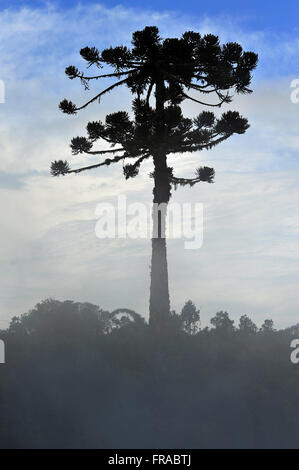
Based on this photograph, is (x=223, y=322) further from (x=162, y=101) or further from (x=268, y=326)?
(x=162, y=101)

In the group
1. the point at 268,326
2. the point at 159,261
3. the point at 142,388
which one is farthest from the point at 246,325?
the point at 142,388

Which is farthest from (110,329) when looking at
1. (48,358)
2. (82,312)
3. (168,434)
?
(168,434)

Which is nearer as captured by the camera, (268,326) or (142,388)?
(142,388)

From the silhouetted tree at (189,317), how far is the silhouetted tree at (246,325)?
2372 millimetres

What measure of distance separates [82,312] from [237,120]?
38.5ft

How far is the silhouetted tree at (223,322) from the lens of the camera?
1164 inches

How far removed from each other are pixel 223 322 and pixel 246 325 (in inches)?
99.4

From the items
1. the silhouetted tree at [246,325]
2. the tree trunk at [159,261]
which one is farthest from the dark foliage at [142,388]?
the silhouetted tree at [246,325]

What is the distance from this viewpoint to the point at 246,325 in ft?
111

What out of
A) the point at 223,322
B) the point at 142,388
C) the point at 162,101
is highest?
the point at 162,101

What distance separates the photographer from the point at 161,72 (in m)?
26.0
